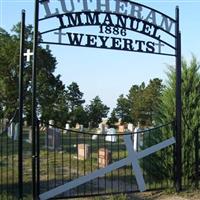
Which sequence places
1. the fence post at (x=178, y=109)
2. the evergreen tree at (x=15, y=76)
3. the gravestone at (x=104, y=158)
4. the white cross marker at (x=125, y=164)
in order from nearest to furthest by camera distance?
the white cross marker at (x=125, y=164) < the fence post at (x=178, y=109) < the gravestone at (x=104, y=158) < the evergreen tree at (x=15, y=76)

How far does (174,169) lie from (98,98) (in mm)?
56683

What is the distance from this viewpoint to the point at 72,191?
8.47m

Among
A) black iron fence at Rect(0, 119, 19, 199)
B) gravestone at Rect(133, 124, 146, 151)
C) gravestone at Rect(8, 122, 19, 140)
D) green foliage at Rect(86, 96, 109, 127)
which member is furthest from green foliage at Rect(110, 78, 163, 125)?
black iron fence at Rect(0, 119, 19, 199)

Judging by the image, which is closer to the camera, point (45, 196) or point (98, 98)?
point (45, 196)

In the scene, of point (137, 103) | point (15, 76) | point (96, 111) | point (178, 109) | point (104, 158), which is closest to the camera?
point (178, 109)

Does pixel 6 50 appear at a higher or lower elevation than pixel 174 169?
higher

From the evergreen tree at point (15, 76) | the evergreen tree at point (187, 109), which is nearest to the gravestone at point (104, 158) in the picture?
the evergreen tree at point (187, 109)

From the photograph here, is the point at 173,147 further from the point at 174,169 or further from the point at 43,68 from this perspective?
the point at 43,68

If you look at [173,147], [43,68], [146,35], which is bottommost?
[173,147]

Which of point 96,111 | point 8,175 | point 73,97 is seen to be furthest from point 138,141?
point 73,97

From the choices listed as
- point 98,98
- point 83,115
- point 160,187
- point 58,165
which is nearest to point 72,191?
point 160,187

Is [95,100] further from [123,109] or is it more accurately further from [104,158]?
[104,158]

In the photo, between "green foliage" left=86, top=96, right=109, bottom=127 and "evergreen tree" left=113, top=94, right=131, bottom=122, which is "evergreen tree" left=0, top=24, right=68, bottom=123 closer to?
"green foliage" left=86, top=96, right=109, bottom=127

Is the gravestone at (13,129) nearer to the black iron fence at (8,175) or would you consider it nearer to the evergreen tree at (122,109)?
the black iron fence at (8,175)
